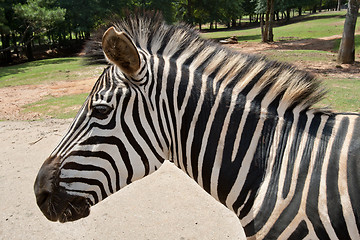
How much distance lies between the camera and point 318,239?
1.41 meters

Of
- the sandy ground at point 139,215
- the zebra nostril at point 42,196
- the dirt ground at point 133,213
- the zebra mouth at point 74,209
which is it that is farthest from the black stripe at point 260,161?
the sandy ground at point 139,215

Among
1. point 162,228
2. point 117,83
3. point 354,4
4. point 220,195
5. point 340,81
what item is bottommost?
point 162,228

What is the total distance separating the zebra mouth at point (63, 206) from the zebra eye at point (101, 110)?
21.7 inches

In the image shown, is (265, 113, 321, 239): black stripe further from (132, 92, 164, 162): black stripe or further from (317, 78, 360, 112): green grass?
(317, 78, 360, 112): green grass

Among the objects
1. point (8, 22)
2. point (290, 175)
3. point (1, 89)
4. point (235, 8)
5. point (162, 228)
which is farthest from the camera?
point (235, 8)

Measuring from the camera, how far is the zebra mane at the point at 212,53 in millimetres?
1693

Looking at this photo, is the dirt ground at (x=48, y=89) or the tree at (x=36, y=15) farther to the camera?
the tree at (x=36, y=15)

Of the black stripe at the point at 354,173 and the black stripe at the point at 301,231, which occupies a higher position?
the black stripe at the point at 354,173

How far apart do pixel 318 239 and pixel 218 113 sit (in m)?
0.87

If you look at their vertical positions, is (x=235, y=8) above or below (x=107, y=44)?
above

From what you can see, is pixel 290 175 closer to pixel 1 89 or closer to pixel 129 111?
pixel 129 111

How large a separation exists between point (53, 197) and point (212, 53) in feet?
4.59

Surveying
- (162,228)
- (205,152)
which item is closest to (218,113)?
(205,152)

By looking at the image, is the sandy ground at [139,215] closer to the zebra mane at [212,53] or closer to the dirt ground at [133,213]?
the dirt ground at [133,213]
